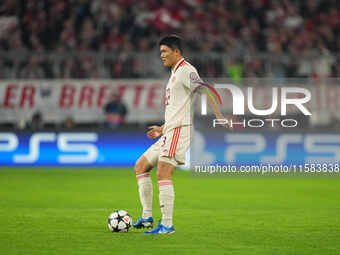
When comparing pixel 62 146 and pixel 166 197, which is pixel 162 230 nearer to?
pixel 166 197

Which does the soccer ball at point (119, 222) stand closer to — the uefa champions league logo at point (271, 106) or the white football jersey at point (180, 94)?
the white football jersey at point (180, 94)

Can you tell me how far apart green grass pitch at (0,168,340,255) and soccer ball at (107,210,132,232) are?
111 mm

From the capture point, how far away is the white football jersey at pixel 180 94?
839 cm

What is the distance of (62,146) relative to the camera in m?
18.8

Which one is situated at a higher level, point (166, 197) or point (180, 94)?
point (180, 94)

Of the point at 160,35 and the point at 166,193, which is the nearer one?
the point at 166,193

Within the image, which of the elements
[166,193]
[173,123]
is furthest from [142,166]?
[173,123]

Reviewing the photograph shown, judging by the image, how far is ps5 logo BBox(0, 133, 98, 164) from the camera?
18719 mm

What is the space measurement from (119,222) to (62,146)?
33.8 feet

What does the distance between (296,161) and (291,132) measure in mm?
824

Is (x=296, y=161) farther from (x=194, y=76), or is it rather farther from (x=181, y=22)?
(x=194, y=76)

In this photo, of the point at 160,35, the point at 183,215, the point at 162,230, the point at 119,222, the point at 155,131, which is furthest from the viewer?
the point at 160,35

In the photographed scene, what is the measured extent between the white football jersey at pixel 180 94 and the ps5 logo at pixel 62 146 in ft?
34.3

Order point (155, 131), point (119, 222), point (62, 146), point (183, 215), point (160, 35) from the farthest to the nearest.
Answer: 1. point (160, 35)
2. point (62, 146)
3. point (183, 215)
4. point (155, 131)
5. point (119, 222)
